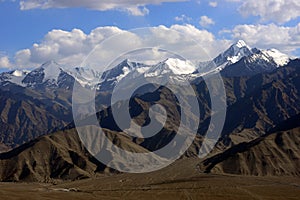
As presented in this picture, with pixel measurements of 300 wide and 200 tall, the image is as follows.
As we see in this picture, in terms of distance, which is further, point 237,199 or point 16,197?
point 237,199

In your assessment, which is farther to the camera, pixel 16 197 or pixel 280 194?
pixel 280 194

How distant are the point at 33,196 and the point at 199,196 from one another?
194ft

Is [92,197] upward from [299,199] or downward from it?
upward

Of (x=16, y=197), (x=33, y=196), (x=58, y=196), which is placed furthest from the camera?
(x=58, y=196)

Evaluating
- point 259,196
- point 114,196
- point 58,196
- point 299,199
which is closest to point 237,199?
point 259,196

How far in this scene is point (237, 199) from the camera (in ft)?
600

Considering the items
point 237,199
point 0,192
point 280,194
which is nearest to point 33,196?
point 0,192

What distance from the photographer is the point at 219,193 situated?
196 metres

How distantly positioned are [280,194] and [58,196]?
81161 millimetres

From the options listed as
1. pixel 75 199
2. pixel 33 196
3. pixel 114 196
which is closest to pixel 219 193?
pixel 114 196

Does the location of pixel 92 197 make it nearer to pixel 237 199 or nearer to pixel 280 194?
pixel 237 199

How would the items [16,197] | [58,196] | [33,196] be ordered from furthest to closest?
1. [58,196]
2. [33,196]
3. [16,197]

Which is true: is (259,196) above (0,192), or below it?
below

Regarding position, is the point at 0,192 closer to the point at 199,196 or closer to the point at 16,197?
the point at 16,197
